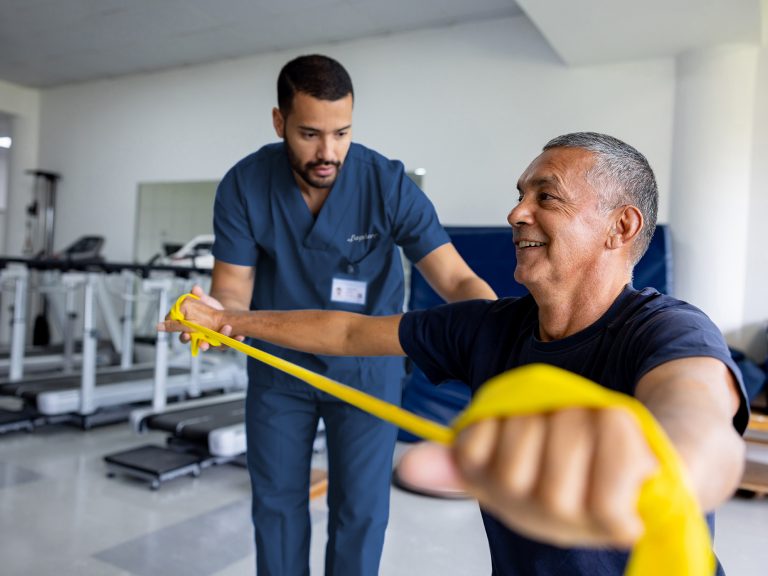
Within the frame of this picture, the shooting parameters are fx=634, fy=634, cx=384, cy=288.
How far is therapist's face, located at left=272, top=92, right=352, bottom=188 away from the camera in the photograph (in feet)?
5.50

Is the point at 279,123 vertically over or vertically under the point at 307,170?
over

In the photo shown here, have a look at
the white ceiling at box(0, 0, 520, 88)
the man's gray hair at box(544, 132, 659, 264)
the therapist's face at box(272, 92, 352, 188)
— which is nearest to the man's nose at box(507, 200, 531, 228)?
the man's gray hair at box(544, 132, 659, 264)

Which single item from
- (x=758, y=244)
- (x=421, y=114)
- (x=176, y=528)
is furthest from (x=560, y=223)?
(x=421, y=114)

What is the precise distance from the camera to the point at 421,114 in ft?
17.9

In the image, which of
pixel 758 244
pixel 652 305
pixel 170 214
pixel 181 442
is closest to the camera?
pixel 652 305

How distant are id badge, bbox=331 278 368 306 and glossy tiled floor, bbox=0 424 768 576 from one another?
1228 mm

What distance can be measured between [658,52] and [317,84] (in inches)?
144

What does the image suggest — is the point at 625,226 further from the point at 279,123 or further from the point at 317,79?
the point at 279,123

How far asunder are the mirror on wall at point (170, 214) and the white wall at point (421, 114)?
0.41 feet

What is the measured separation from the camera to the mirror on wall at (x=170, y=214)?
6.68 metres

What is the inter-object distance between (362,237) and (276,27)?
4.44 metres

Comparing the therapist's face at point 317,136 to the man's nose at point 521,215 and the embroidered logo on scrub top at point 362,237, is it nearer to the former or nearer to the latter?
the embroidered logo on scrub top at point 362,237

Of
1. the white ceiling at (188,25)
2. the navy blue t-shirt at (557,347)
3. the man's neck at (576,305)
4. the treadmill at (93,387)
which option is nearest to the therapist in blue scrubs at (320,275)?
the navy blue t-shirt at (557,347)

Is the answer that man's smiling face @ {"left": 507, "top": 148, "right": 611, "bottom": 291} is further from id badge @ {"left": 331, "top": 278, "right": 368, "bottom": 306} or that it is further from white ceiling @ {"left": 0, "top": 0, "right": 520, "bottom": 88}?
white ceiling @ {"left": 0, "top": 0, "right": 520, "bottom": 88}
